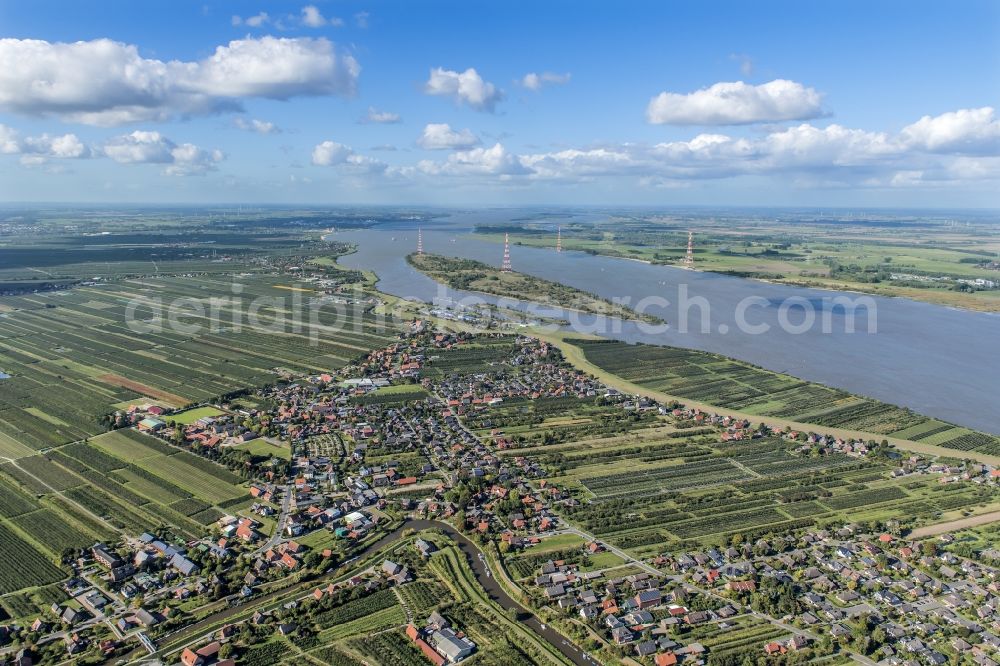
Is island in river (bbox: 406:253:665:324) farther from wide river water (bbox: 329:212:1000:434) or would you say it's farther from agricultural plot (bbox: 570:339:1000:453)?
agricultural plot (bbox: 570:339:1000:453)

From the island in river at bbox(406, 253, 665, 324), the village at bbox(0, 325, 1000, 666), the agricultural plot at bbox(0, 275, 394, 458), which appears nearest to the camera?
the village at bbox(0, 325, 1000, 666)

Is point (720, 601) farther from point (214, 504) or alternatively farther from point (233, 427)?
point (233, 427)

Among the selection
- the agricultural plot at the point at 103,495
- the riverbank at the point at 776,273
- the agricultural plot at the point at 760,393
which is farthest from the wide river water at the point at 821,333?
the agricultural plot at the point at 103,495

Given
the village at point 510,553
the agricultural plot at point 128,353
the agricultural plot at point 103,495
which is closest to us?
the village at point 510,553

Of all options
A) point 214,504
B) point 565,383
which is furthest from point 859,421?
point 214,504

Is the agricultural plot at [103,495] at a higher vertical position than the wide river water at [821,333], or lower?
lower

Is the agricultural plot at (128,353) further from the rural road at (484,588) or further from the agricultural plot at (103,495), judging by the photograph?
the rural road at (484,588)

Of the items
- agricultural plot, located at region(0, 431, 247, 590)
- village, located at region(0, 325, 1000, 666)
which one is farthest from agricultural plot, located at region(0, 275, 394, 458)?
village, located at region(0, 325, 1000, 666)
